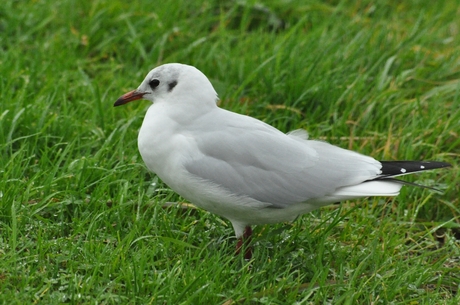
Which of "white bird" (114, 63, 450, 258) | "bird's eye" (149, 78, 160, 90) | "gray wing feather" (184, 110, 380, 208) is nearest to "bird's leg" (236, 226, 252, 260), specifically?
"white bird" (114, 63, 450, 258)

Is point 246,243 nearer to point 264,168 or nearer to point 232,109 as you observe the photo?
point 264,168

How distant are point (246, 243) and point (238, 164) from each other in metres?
A: 0.47

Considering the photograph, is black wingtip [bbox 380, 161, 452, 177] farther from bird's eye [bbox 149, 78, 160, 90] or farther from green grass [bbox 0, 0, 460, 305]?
bird's eye [bbox 149, 78, 160, 90]

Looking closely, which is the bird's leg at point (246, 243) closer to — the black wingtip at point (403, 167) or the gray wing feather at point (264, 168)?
the gray wing feather at point (264, 168)

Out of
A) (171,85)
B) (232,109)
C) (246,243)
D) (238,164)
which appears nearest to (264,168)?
(238,164)

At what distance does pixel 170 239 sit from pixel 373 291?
99 centimetres

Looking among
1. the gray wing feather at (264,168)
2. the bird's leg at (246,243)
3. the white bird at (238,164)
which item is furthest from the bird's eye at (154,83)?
the bird's leg at (246,243)

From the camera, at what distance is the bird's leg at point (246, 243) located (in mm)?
3684

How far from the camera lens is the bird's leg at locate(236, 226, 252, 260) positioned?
12.1 ft

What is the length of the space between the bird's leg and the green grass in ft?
0.23

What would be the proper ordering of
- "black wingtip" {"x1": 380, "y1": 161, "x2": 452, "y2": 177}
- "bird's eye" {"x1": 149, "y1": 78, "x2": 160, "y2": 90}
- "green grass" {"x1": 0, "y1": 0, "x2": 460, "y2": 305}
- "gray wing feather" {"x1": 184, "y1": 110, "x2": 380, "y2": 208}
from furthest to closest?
"bird's eye" {"x1": 149, "y1": 78, "x2": 160, "y2": 90}, "black wingtip" {"x1": 380, "y1": 161, "x2": 452, "y2": 177}, "gray wing feather" {"x1": 184, "y1": 110, "x2": 380, "y2": 208}, "green grass" {"x1": 0, "y1": 0, "x2": 460, "y2": 305}

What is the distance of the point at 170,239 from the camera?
11.8 ft

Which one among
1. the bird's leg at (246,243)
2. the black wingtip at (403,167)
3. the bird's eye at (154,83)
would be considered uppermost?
the bird's eye at (154,83)

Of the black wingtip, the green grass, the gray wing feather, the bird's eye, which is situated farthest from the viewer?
the bird's eye
